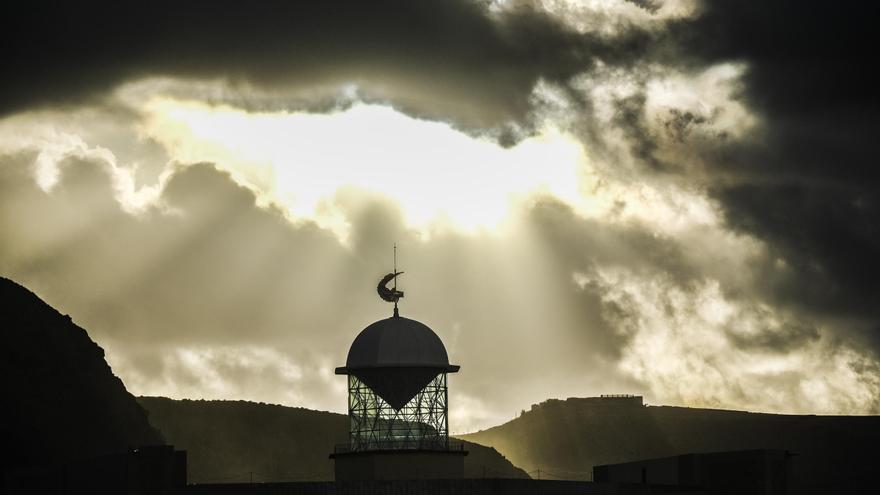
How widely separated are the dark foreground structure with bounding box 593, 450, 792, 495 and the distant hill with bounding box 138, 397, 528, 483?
7556 centimetres

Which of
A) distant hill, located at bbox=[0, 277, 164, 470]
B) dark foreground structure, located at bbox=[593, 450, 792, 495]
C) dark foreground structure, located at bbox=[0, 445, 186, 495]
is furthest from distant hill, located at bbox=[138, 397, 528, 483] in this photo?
dark foreground structure, located at bbox=[0, 445, 186, 495]

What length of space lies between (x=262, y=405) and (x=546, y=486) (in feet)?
317

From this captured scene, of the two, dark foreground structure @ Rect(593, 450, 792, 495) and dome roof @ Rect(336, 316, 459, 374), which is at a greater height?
dome roof @ Rect(336, 316, 459, 374)

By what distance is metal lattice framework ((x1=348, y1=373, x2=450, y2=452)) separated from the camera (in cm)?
9569

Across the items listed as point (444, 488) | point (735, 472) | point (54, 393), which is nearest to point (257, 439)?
point (54, 393)

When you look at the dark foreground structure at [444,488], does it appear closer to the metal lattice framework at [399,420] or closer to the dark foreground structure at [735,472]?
the dark foreground structure at [735,472]

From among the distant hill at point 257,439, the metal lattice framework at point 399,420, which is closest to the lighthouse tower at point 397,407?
the metal lattice framework at point 399,420

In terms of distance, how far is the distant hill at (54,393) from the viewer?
117 meters

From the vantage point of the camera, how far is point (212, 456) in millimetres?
180125

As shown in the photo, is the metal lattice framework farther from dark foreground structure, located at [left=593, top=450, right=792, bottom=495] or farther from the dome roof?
dark foreground structure, located at [left=593, top=450, right=792, bottom=495]

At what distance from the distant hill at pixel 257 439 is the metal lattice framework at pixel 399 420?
258ft

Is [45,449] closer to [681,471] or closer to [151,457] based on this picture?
[151,457]

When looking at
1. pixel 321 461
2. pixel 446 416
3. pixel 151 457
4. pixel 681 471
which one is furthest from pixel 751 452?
pixel 321 461

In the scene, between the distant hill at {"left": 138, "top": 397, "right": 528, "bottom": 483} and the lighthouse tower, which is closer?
the lighthouse tower
